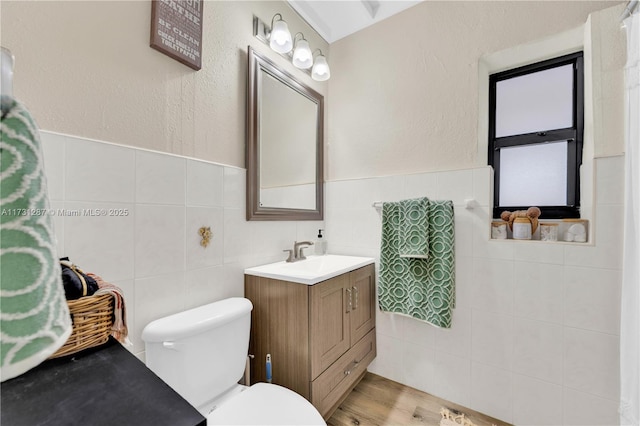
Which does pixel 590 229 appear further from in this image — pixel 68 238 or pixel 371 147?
pixel 68 238

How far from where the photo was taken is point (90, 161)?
91 centimetres

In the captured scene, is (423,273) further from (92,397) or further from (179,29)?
(179,29)

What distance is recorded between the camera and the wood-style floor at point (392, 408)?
4.65 feet

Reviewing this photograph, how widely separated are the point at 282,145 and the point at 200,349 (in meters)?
1.20

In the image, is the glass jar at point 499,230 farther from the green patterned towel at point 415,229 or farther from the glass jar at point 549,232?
the green patterned towel at point 415,229

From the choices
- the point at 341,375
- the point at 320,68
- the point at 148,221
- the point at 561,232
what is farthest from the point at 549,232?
the point at 148,221

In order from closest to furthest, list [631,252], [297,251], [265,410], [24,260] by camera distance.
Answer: [24,260], [265,410], [631,252], [297,251]

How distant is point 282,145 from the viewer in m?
1.71

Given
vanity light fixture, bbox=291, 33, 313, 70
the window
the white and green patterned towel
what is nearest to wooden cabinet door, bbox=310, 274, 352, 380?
the white and green patterned towel

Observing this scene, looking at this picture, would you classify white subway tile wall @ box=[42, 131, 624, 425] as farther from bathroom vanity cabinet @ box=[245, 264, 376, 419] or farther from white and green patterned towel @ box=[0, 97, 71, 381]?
white and green patterned towel @ box=[0, 97, 71, 381]

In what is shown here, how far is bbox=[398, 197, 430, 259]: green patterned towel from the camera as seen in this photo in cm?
148

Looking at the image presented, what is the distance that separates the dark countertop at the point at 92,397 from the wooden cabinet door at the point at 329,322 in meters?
0.79

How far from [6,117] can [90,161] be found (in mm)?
775

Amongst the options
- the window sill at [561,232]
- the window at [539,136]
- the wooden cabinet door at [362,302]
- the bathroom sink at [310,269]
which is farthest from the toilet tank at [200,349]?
the window at [539,136]
